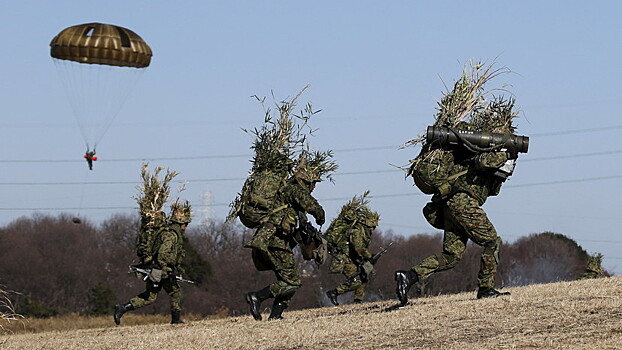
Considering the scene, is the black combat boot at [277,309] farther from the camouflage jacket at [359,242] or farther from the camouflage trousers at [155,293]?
the camouflage jacket at [359,242]

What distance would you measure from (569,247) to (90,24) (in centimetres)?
6325

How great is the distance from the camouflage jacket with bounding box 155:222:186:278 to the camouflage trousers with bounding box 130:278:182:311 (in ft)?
0.96

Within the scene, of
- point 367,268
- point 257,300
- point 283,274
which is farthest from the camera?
point 367,268

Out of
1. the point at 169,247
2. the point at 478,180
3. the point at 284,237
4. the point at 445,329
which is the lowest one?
the point at 445,329

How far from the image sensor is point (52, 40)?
29.5 meters

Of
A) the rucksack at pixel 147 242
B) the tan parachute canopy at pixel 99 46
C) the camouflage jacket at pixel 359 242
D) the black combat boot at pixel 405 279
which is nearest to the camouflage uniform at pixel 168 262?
the rucksack at pixel 147 242

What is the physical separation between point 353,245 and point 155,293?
5060 mm

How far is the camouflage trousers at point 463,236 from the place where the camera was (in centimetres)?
1421

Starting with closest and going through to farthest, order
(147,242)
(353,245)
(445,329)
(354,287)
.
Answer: (445,329), (147,242), (354,287), (353,245)

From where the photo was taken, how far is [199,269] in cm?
7575

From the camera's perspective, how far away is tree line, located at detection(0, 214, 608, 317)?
246 feet

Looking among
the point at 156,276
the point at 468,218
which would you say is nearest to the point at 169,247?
the point at 156,276

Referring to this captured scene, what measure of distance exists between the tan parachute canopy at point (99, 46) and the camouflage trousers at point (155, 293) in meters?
10.4

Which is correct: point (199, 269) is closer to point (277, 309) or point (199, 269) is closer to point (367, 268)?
point (367, 268)
